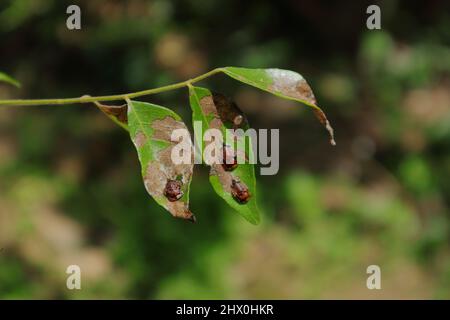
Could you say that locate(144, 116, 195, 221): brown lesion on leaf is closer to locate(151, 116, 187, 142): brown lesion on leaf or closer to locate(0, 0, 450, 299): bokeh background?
locate(151, 116, 187, 142): brown lesion on leaf

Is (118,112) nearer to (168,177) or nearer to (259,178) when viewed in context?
(168,177)

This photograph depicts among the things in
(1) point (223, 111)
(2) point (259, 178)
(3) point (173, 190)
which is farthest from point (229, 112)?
(2) point (259, 178)

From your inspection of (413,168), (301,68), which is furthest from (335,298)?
(301,68)

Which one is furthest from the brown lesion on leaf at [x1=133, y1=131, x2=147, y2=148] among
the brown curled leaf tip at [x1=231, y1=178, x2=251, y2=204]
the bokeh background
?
the bokeh background

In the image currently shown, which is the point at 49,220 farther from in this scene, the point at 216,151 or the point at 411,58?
the point at 216,151

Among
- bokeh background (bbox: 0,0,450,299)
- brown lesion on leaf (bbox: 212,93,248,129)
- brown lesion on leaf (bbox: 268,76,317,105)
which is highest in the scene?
bokeh background (bbox: 0,0,450,299)
